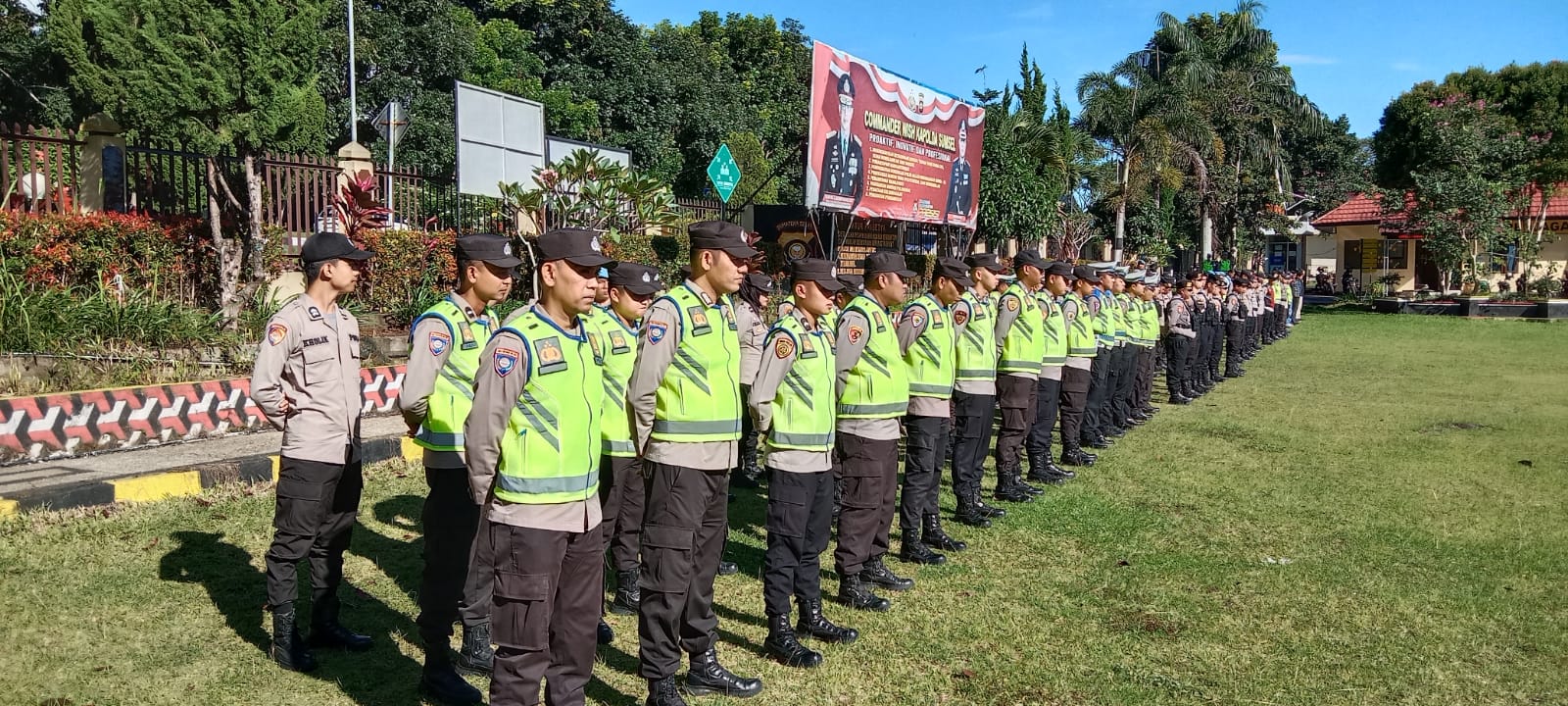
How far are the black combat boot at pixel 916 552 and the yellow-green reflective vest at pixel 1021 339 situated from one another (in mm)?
2157

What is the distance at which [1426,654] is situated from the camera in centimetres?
483

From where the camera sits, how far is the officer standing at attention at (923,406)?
612 centimetres

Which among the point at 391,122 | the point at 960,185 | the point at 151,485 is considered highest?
the point at 391,122

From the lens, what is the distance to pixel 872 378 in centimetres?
543

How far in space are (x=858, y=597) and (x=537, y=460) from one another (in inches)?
101

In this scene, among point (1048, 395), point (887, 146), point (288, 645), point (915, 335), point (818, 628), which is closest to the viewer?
point (288, 645)

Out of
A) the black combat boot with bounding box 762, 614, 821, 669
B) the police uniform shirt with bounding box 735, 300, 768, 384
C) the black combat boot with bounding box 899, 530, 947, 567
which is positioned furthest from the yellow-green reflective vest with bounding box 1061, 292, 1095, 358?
the black combat boot with bounding box 762, 614, 821, 669

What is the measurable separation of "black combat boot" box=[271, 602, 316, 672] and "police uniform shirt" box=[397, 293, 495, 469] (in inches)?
36.2

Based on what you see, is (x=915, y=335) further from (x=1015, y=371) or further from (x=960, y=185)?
(x=960, y=185)

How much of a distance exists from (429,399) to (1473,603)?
5.37 m

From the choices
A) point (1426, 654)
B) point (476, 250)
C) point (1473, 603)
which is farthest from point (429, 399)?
point (1473, 603)

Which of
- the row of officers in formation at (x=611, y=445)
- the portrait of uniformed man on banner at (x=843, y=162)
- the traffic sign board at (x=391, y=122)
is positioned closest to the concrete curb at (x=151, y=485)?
the row of officers in formation at (x=611, y=445)

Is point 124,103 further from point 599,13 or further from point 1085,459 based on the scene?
point 599,13

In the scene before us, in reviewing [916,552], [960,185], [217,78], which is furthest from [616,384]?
[960,185]
